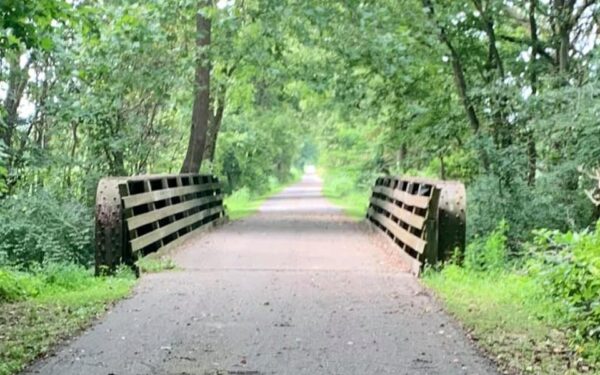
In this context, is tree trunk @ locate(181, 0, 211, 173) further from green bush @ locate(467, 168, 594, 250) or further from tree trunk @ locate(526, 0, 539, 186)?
green bush @ locate(467, 168, 594, 250)

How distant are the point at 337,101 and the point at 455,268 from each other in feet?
35.2

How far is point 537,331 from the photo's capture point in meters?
5.54

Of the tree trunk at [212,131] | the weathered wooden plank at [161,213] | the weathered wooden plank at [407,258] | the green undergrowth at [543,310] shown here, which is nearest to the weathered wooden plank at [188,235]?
the weathered wooden plank at [161,213]

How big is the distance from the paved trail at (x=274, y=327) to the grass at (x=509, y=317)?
17 cm

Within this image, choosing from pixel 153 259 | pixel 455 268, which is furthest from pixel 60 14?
pixel 455 268

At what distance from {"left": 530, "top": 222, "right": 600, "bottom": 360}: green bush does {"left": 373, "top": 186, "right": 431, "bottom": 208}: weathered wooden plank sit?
2.56 m

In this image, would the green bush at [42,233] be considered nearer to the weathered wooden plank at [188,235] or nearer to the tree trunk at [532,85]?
the weathered wooden plank at [188,235]

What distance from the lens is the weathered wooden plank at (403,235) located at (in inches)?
342

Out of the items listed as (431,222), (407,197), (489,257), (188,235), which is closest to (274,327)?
(431,222)

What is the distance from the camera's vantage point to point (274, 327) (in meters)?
5.80

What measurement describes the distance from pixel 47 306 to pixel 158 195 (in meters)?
4.00

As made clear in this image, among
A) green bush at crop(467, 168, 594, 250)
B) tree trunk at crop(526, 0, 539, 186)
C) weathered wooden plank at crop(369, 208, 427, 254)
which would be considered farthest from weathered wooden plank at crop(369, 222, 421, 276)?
tree trunk at crop(526, 0, 539, 186)

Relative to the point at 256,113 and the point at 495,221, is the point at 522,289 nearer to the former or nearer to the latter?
the point at 495,221

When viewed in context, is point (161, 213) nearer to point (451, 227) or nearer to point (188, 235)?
point (188, 235)
